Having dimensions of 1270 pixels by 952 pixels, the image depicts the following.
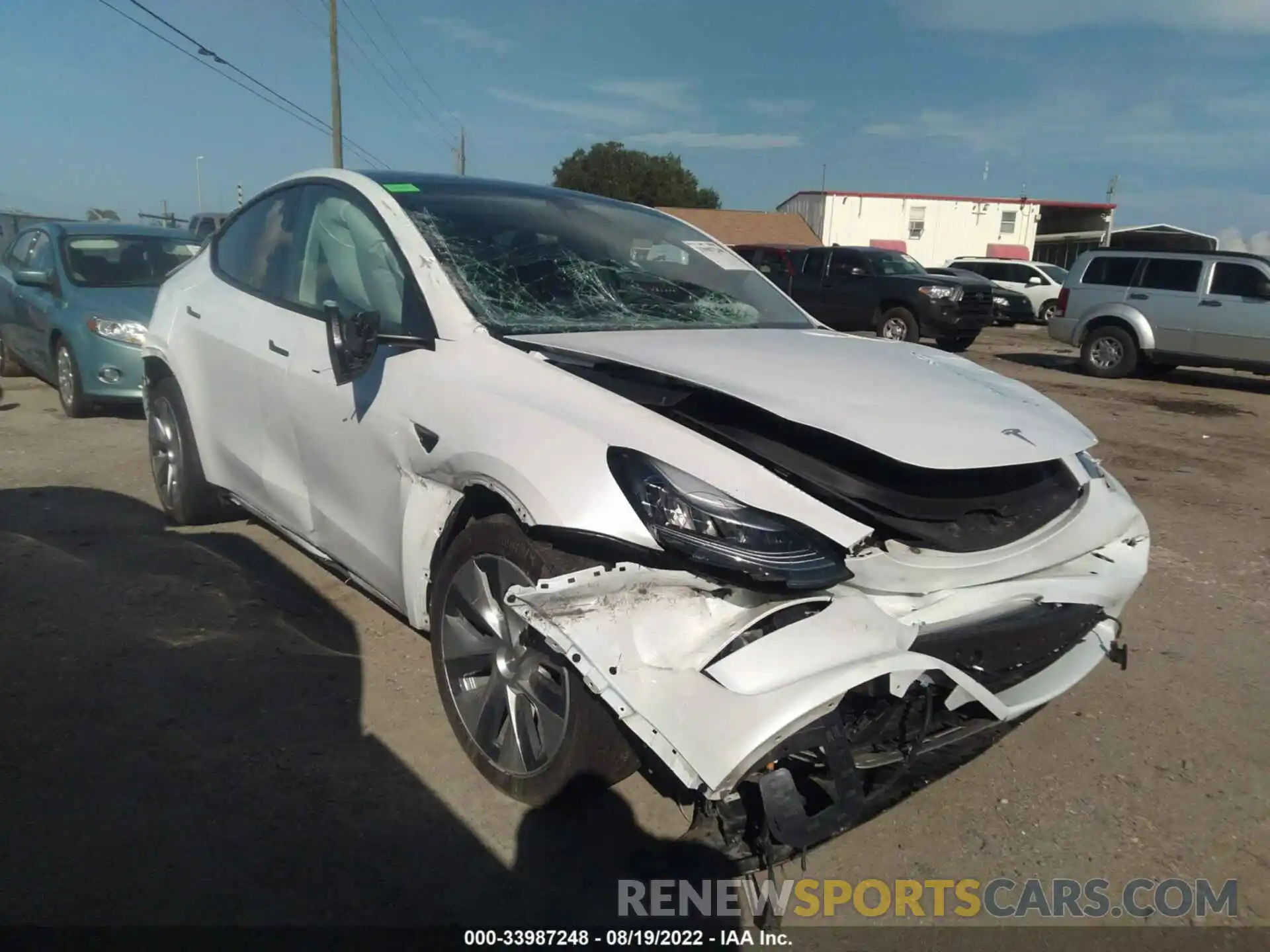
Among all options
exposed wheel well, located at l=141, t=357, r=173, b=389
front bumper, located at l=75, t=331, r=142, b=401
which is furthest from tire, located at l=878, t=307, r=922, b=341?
exposed wheel well, located at l=141, t=357, r=173, b=389

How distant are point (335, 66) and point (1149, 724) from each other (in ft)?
91.0

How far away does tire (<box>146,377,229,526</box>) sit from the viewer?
4488mm

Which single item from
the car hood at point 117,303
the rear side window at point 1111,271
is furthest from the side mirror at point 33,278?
the rear side window at point 1111,271

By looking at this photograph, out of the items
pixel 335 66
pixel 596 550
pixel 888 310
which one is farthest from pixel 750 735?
pixel 335 66

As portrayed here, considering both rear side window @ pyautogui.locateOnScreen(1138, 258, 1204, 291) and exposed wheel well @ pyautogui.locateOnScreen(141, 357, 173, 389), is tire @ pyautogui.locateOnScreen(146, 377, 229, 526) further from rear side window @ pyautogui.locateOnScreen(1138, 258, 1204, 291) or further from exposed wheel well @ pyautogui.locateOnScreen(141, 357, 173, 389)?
rear side window @ pyautogui.locateOnScreen(1138, 258, 1204, 291)

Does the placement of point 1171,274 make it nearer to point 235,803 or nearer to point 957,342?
point 957,342

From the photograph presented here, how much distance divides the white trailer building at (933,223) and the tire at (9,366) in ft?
131

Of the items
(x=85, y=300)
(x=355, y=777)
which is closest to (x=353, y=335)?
(x=355, y=777)

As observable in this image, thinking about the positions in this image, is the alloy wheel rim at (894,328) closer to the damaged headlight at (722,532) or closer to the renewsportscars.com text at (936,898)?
the renewsportscars.com text at (936,898)

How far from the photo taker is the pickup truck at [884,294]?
14.7 meters

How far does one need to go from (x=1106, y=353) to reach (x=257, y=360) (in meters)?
13.1

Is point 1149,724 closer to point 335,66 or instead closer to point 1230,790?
point 1230,790

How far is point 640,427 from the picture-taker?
235 centimetres

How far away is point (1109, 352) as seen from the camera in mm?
13594
